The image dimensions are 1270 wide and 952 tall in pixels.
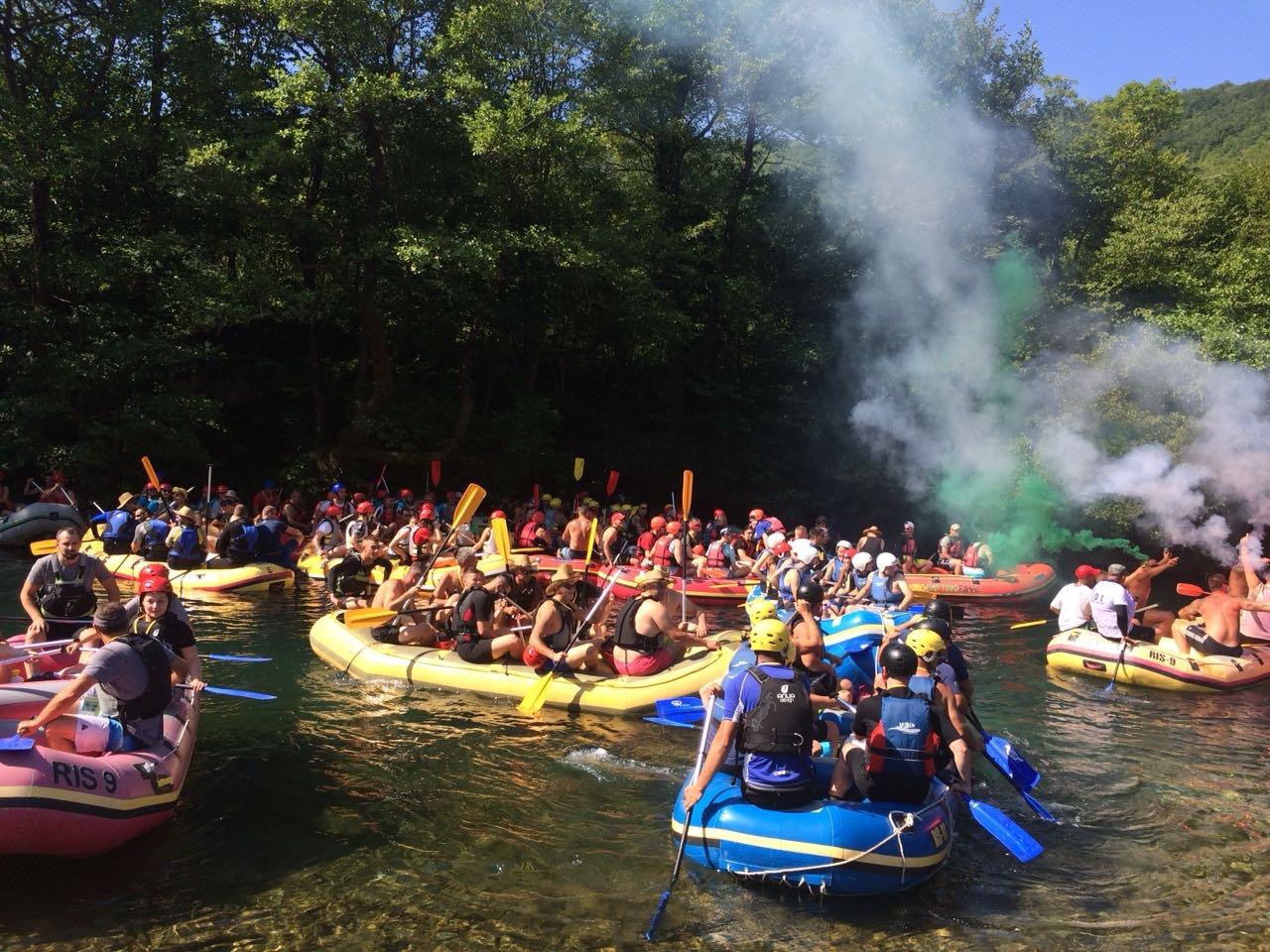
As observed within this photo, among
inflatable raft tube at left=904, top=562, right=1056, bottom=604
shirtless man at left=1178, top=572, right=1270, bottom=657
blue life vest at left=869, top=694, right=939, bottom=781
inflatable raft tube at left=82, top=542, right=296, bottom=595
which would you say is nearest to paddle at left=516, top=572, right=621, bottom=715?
blue life vest at left=869, top=694, right=939, bottom=781

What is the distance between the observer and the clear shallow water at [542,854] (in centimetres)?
520

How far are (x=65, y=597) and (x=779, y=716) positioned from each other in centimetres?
559

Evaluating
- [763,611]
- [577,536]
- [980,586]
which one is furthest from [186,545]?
Answer: [980,586]

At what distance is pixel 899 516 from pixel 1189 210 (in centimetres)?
1063

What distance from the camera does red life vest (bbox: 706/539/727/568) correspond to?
18.0 meters

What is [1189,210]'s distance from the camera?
25562 millimetres

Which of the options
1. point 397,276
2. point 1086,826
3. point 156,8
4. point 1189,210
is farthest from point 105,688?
point 1189,210

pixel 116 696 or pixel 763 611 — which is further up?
pixel 763 611

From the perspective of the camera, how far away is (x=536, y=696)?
27.9 feet

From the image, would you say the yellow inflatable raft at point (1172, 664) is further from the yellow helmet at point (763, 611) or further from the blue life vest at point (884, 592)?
the yellow helmet at point (763, 611)

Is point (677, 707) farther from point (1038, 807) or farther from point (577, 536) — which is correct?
point (577, 536)

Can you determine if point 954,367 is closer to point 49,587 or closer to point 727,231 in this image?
point 727,231

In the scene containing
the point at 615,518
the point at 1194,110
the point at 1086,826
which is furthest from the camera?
the point at 1194,110

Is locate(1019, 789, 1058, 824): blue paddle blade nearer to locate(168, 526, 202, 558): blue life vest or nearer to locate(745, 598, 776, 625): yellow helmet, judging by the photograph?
locate(745, 598, 776, 625): yellow helmet
